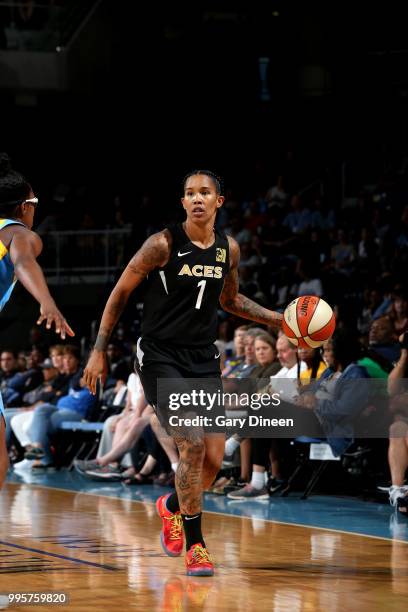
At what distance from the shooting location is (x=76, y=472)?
12.7m

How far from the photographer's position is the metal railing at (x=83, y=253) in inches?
796

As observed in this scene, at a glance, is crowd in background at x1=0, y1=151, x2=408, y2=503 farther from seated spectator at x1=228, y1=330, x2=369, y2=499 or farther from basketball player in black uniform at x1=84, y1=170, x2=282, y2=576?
basketball player in black uniform at x1=84, y1=170, x2=282, y2=576

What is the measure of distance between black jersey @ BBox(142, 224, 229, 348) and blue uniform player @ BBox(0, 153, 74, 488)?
107cm

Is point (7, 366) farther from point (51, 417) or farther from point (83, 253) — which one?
point (83, 253)

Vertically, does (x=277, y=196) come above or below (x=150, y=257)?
above

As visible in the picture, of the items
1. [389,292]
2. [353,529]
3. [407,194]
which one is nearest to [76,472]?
[389,292]

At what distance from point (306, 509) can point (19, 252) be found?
4.81 m

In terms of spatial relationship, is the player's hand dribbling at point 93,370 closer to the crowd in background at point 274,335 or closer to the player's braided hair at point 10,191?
the player's braided hair at point 10,191

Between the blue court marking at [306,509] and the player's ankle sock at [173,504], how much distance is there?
5.72 ft

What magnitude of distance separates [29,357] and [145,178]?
8.61 m

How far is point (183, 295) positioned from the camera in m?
6.30

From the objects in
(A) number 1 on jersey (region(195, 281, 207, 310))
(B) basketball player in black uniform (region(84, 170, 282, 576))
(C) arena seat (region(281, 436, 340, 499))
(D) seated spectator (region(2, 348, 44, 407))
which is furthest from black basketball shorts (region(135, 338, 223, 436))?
(D) seated spectator (region(2, 348, 44, 407))

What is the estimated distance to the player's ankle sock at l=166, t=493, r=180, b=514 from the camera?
21.3 feet

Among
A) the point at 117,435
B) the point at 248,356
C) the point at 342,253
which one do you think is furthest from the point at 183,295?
the point at 342,253
